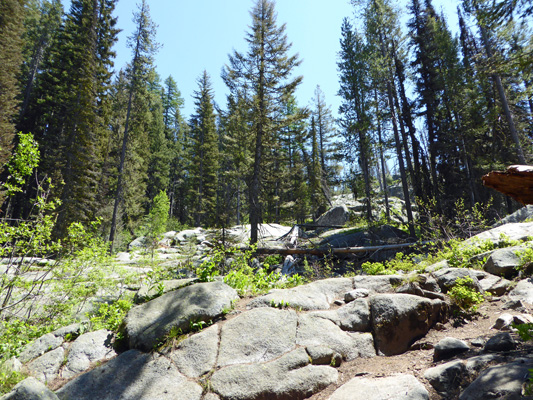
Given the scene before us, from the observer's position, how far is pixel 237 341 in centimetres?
367

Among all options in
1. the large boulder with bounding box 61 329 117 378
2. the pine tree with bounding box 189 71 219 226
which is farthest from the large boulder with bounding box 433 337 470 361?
the pine tree with bounding box 189 71 219 226

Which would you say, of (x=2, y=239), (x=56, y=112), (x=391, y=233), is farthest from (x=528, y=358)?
(x=56, y=112)

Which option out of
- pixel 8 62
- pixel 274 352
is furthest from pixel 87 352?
pixel 8 62

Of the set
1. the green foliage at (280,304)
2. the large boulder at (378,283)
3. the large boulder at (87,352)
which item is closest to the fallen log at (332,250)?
the large boulder at (378,283)

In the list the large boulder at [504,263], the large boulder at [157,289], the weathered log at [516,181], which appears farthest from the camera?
the large boulder at [504,263]

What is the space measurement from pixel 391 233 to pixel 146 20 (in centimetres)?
2289

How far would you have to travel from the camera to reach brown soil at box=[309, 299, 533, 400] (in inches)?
124

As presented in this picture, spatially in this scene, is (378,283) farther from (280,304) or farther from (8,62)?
(8,62)

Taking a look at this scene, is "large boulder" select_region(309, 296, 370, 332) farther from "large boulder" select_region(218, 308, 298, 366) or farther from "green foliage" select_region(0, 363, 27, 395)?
"green foliage" select_region(0, 363, 27, 395)

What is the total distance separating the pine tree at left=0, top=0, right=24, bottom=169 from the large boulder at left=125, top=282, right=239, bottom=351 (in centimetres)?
1748

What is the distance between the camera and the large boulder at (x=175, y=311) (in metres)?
3.87

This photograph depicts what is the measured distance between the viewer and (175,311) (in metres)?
4.11

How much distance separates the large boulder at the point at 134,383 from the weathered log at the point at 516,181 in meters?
4.54

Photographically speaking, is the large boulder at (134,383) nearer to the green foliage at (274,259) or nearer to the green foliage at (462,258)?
the green foliage at (462,258)
